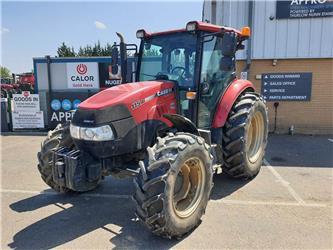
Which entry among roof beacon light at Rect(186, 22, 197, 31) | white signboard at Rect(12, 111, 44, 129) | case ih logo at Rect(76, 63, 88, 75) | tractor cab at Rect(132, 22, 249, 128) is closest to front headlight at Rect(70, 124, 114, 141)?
tractor cab at Rect(132, 22, 249, 128)

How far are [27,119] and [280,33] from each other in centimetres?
868

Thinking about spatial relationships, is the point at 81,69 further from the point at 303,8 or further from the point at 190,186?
the point at 190,186

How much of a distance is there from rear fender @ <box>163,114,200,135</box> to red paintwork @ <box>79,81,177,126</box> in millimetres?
156

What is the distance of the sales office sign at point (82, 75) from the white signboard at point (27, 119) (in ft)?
5.42

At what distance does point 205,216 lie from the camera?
3.76 meters

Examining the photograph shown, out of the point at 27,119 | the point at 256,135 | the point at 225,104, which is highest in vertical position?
the point at 225,104

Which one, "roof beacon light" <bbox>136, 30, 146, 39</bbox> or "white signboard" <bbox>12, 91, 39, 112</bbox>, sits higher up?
"roof beacon light" <bbox>136, 30, 146, 39</bbox>

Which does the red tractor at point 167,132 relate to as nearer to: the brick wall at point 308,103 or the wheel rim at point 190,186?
the wheel rim at point 190,186

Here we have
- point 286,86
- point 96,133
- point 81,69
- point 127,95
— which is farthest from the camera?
point 81,69

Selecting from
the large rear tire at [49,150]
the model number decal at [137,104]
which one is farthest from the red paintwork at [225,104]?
the large rear tire at [49,150]

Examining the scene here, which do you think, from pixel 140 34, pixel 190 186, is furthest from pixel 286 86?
pixel 190 186

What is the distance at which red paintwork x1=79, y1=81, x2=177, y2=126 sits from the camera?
344 centimetres

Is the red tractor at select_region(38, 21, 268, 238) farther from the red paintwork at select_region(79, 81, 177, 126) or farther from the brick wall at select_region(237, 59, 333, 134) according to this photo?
the brick wall at select_region(237, 59, 333, 134)

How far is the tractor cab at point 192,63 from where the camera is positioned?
4.08 metres
